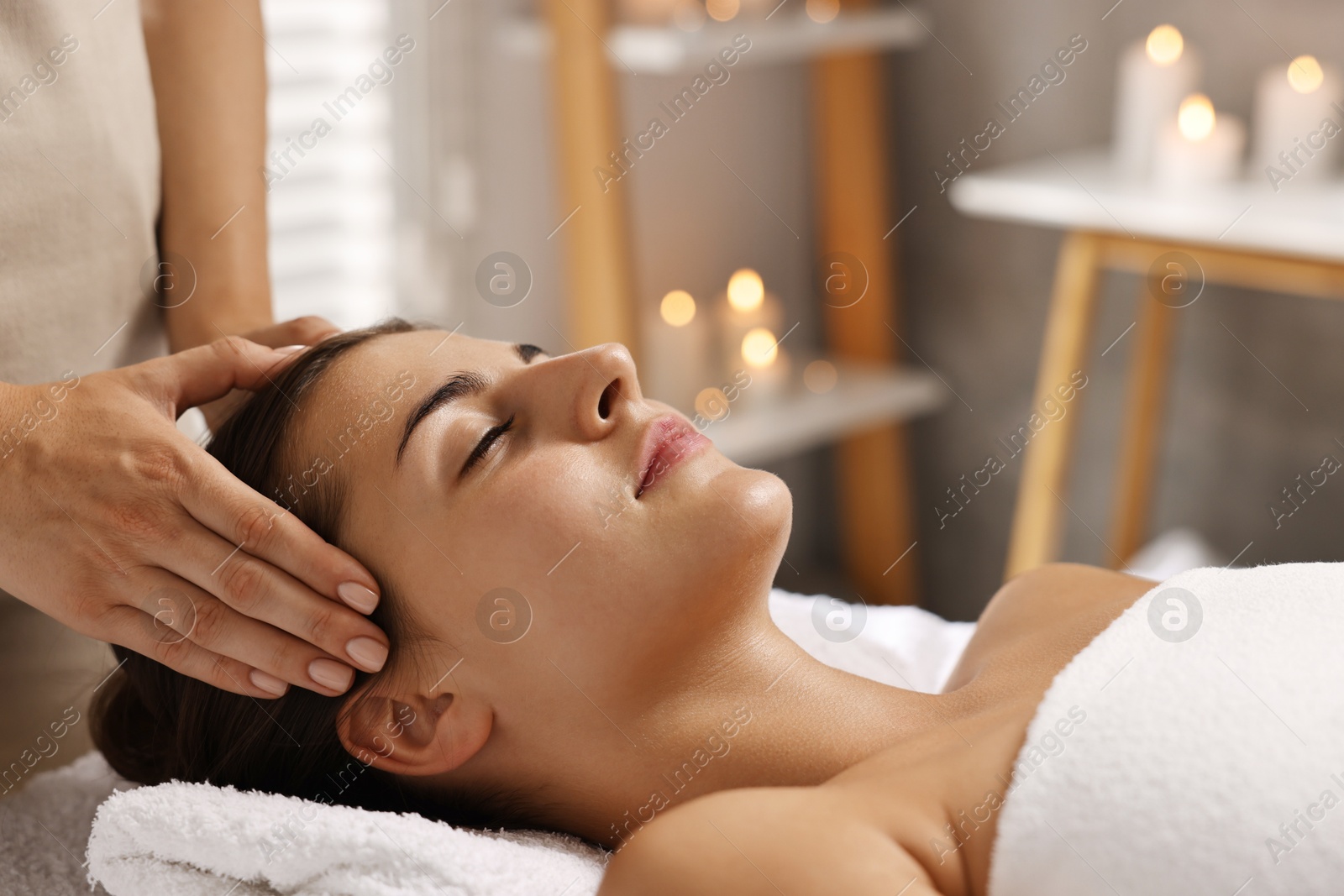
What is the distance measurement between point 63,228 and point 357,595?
53cm

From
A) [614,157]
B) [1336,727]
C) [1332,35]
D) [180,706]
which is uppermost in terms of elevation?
[1332,35]

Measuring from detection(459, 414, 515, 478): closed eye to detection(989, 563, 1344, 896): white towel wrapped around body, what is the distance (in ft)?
1.50

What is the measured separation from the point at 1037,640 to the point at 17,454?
84 cm

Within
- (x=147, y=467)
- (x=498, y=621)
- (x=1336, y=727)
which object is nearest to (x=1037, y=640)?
(x=1336, y=727)

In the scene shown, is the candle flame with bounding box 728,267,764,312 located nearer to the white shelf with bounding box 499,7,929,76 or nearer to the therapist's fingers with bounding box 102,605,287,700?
the white shelf with bounding box 499,7,929,76

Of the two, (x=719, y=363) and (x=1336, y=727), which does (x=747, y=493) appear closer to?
(x=1336, y=727)

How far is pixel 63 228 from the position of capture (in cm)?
107

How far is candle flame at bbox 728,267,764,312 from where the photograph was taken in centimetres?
221

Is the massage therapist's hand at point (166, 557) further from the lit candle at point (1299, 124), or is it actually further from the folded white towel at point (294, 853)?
the lit candle at point (1299, 124)

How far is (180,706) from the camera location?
0.95 meters

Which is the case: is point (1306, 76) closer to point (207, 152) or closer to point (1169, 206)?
point (1169, 206)

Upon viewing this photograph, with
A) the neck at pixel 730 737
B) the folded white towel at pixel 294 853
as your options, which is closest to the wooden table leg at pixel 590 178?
the neck at pixel 730 737

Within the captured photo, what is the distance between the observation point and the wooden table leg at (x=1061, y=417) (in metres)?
1.97

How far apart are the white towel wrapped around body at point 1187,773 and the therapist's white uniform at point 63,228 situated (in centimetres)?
89
